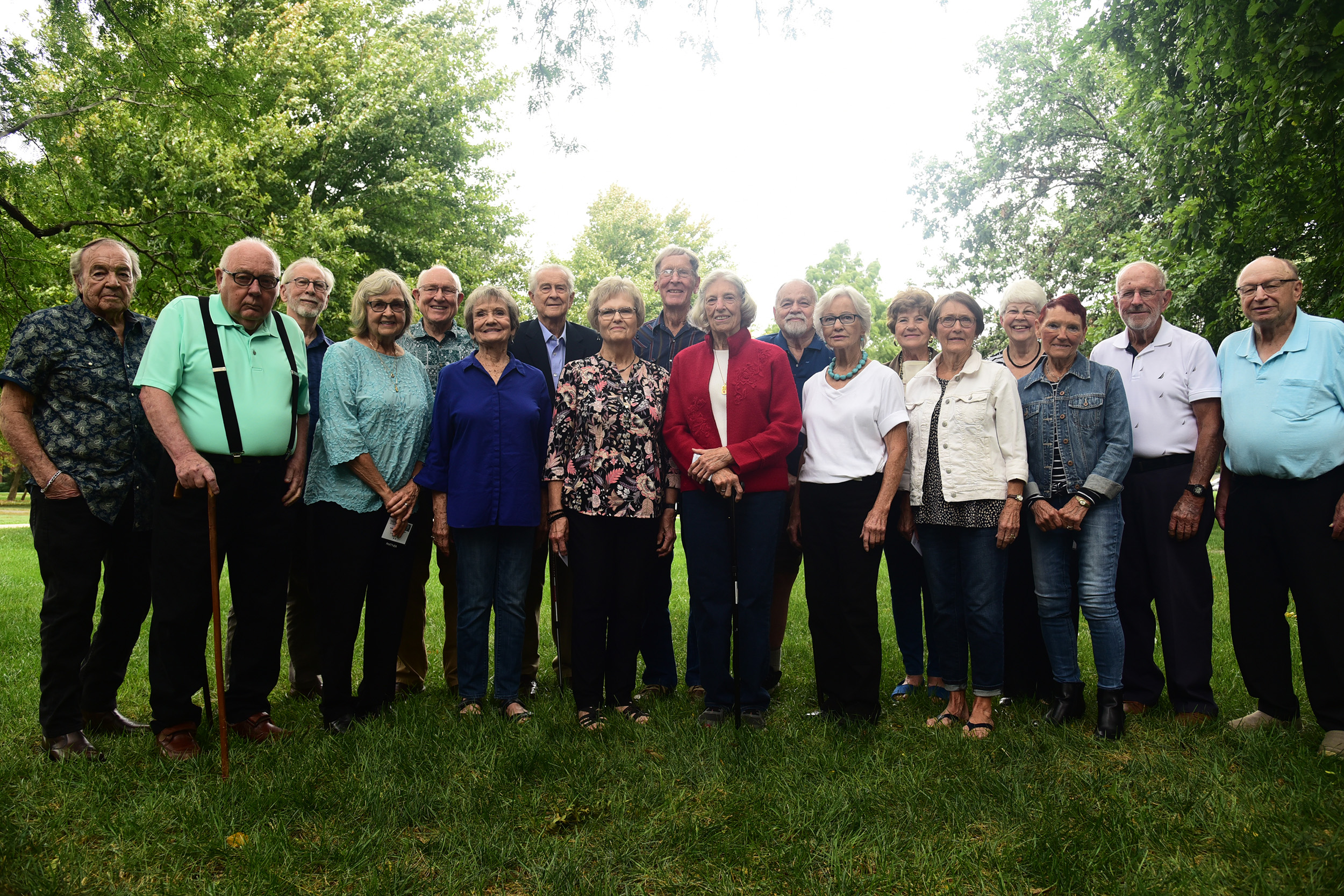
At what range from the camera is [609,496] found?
4.37 m

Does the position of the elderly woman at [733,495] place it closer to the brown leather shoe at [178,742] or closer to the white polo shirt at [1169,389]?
the white polo shirt at [1169,389]

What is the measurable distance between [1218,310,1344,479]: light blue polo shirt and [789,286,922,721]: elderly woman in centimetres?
167

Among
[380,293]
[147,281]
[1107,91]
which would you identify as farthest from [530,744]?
[1107,91]

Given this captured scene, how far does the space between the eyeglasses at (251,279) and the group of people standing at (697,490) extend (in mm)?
14

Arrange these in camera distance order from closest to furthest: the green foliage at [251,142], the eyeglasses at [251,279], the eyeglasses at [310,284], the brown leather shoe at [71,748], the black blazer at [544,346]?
the brown leather shoe at [71,748] < the eyeglasses at [251,279] < the eyeglasses at [310,284] < the black blazer at [544,346] < the green foliage at [251,142]

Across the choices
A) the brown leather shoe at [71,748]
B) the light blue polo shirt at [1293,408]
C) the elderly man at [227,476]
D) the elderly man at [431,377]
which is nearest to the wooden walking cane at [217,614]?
the elderly man at [227,476]

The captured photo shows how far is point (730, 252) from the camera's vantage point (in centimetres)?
3253

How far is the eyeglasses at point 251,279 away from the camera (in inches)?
159

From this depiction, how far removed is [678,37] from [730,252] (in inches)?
1087

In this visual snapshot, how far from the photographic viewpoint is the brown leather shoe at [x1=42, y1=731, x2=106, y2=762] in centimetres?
379

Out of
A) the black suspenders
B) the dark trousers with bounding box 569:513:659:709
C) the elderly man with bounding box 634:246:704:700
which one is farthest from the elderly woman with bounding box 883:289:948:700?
the black suspenders

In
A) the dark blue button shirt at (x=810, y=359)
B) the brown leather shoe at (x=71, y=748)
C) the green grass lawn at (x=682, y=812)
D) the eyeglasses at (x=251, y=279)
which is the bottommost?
the green grass lawn at (x=682, y=812)

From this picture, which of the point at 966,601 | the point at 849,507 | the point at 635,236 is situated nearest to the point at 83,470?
the point at 849,507

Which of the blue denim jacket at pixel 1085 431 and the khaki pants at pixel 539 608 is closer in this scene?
the blue denim jacket at pixel 1085 431
